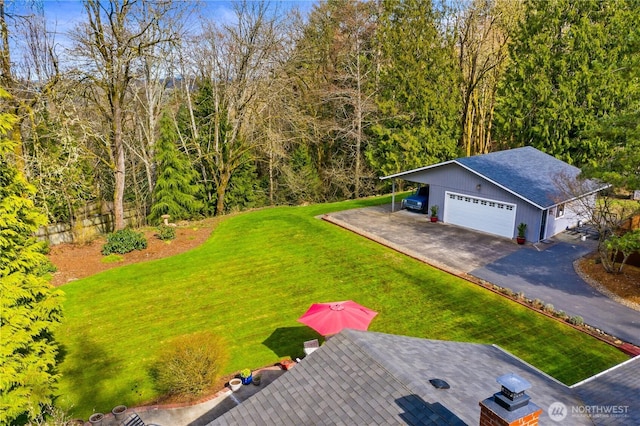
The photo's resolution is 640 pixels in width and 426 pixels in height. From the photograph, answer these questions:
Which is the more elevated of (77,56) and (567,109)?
(77,56)

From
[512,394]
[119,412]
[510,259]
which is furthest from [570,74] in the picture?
[119,412]

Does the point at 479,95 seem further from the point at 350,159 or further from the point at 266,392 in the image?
the point at 266,392

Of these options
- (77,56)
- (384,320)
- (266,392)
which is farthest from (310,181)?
(266,392)

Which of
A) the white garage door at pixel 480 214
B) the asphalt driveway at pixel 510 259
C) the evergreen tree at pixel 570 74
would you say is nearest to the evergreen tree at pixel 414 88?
the evergreen tree at pixel 570 74

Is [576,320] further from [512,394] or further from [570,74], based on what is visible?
[570,74]

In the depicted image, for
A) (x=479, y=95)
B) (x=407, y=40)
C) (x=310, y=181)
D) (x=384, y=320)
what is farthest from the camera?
(x=479, y=95)

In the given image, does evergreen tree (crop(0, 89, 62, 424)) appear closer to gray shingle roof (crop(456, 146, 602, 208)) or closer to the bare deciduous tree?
the bare deciduous tree
